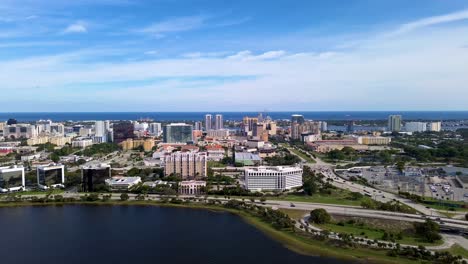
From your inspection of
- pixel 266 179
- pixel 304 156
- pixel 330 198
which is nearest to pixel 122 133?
pixel 304 156

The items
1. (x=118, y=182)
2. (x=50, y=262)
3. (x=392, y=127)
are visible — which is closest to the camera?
(x=50, y=262)

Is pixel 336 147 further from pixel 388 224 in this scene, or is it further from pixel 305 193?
pixel 388 224

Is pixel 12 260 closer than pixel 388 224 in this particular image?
Yes

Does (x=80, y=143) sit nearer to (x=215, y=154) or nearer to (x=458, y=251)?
(x=215, y=154)

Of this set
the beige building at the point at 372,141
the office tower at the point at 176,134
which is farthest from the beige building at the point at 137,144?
the beige building at the point at 372,141

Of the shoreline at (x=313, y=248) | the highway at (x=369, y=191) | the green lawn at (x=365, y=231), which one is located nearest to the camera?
the shoreline at (x=313, y=248)

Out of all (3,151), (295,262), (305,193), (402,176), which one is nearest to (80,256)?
(295,262)

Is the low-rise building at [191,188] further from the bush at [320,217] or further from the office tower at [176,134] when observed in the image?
the office tower at [176,134]

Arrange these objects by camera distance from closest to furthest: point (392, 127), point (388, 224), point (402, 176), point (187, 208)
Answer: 1. point (388, 224)
2. point (187, 208)
3. point (402, 176)
4. point (392, 127)
